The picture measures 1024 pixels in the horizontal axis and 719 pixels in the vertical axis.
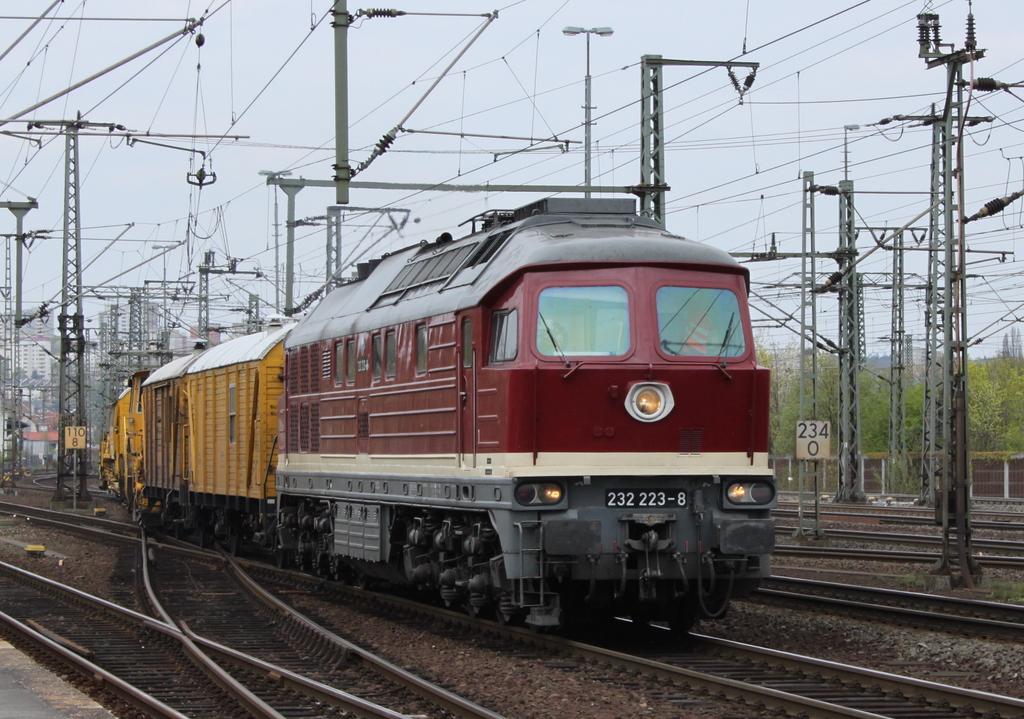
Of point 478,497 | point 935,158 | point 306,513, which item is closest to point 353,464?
point 306,513

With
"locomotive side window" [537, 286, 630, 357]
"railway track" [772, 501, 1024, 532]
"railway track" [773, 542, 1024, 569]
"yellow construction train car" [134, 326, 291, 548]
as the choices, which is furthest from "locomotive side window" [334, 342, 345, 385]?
"railway track" [772, 501, 1024, 532]

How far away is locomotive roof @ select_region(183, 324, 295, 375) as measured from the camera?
70.2 ft

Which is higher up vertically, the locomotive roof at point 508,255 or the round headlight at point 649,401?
the locomotive roof at point 508,255

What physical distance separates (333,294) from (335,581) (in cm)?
405

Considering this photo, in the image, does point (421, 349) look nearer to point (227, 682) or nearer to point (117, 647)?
point (117, 647)

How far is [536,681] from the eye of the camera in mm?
10734

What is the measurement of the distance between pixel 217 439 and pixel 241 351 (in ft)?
5.95

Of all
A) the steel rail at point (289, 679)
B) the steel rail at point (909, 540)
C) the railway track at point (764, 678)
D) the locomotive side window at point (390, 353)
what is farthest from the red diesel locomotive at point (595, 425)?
the steel rail at point (909, 540)

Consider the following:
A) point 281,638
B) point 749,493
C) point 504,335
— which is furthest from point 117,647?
point 749,493

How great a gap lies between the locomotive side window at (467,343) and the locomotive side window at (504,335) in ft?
1.07

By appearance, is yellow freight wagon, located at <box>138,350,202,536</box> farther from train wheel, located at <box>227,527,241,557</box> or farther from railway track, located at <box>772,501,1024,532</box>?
railway track, located at <box>772,501,1024,532</box>

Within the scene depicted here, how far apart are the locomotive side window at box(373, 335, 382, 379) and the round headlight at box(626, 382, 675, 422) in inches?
166

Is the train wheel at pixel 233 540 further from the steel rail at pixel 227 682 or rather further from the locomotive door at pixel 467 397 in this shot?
the locomotive door at pixel 467 397

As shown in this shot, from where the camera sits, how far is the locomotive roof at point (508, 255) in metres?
12.4
